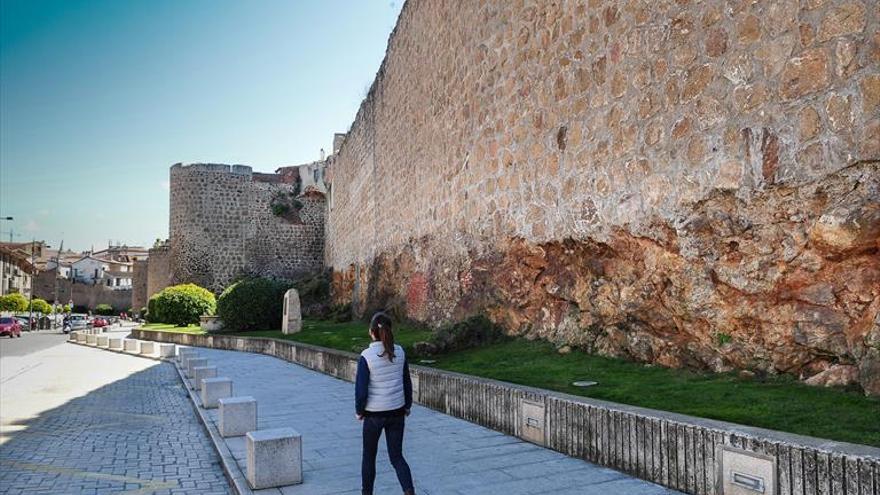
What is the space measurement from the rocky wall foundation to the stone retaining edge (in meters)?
1.19

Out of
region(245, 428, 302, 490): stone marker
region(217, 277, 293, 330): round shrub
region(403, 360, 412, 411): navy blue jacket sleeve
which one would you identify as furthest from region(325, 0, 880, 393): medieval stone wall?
region(217, 277, 293, 330): round shrub

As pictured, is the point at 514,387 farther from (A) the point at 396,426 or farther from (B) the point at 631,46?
(B) the point at 631,46

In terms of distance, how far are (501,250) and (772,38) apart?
5.05m

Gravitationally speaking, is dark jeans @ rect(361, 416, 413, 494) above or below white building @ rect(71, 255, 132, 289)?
below

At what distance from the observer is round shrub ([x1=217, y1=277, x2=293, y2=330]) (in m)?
21.1

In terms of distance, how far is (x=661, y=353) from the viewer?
6160 mm

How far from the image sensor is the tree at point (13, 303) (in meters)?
49.2

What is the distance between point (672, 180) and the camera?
5.95 m

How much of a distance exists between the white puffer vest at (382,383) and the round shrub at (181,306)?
24.3m

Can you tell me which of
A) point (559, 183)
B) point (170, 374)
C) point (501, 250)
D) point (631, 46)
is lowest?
point (170, 374)

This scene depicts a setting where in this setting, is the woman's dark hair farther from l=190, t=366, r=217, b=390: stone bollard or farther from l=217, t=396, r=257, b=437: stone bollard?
l=190, t=366, r=217, b=390: stone bollard

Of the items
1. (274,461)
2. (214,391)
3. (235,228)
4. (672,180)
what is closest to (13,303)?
(235,228)

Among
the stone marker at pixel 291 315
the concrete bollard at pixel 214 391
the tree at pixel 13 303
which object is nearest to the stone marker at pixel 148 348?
the stone marker at pixel 291 315

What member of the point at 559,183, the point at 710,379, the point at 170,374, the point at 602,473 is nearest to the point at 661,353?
the point at 710,379
